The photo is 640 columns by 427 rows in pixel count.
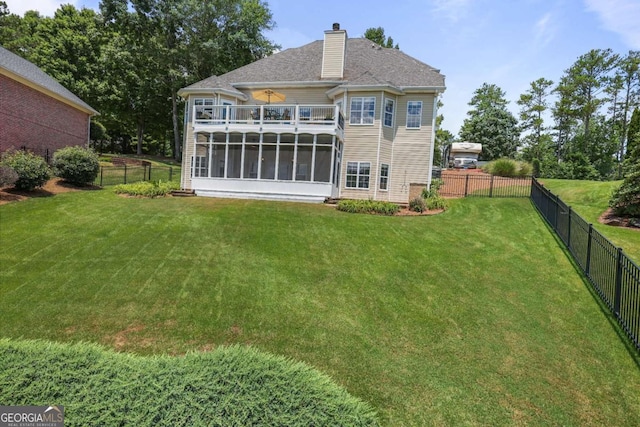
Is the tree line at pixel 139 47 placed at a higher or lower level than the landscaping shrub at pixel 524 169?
higher

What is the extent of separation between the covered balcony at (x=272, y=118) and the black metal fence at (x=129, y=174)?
6.39 m

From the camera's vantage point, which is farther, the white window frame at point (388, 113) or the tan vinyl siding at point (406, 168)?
the tan vinyl siding at point (406, 168)

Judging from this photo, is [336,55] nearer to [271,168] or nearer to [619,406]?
[271,168]

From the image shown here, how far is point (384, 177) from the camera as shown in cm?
1914

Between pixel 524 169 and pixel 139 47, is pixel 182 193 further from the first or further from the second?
pixel 139 47

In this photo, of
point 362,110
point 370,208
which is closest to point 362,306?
point 370,208

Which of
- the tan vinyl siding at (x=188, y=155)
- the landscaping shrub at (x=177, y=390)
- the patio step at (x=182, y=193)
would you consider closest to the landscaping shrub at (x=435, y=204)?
the patio step at (x=182, y=193)

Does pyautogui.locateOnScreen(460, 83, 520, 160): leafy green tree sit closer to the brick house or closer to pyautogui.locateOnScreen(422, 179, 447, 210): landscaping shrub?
pyautogui.locateOnScreen(422, 179, 447, 210): landscaping shrub

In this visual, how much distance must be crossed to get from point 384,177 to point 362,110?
12.2 feet

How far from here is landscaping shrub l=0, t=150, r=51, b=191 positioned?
15.0 meters

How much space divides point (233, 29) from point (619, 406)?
121 feet

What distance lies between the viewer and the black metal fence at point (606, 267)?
19.7 feet

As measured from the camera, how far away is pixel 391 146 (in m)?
19.2

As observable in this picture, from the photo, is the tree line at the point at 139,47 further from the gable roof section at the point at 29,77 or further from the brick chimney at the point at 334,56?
the brick chimney at the point at 334,56
